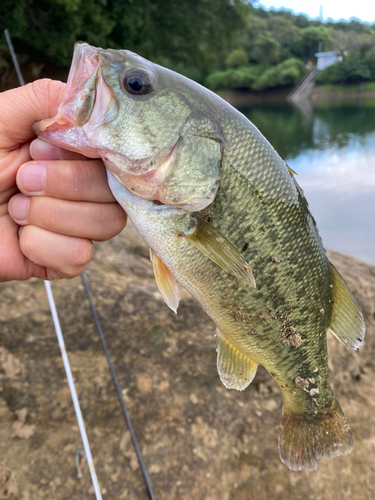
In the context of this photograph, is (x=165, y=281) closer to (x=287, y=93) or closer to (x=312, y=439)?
(x=312, y=439)

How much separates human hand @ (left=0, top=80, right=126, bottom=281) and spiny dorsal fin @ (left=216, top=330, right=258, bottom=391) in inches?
29.6

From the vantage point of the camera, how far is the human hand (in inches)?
51.2

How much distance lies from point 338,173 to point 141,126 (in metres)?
11.9

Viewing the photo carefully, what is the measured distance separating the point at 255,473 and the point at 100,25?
1349cm

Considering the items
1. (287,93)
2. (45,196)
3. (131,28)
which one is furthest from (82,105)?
(287,93)

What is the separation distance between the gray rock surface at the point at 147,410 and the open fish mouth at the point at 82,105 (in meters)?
1.88

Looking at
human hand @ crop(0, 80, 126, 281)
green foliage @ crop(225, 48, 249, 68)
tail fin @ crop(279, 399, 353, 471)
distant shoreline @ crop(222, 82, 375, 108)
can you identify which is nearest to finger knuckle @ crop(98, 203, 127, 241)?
human hand @ crop(0, 80, 126, 281)

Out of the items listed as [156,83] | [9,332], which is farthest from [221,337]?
[9,332]

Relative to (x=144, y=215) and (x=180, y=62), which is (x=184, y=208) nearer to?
(x=144, y=215)

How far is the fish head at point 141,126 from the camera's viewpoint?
1.13 meters

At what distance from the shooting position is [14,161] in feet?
4.51

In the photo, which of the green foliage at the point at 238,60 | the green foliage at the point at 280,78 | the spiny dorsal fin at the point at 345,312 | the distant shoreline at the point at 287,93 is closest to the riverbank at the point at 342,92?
the distant shoreline at the point at 287,93

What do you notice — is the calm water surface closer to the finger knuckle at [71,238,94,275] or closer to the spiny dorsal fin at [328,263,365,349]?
the spiny dorsal fin at [328,263,365,349]

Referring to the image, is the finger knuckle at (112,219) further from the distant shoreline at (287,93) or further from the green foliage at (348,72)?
the green foliage at (348,72)
